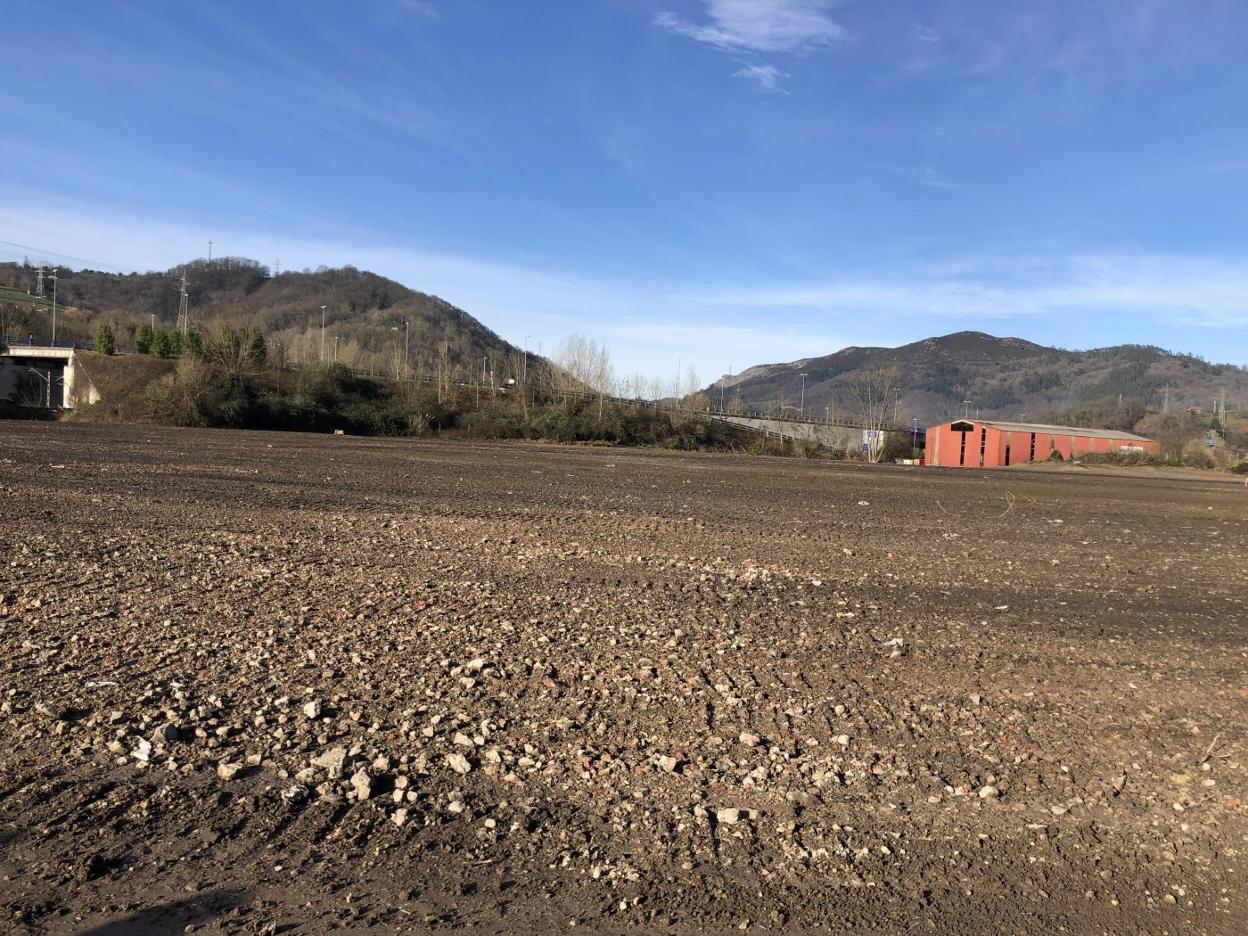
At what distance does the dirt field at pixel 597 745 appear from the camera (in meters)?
3.46

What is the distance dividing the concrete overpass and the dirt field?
7804 cm

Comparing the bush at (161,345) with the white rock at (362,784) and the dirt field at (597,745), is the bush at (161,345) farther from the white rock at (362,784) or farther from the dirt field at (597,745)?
the white rock at (362,784)

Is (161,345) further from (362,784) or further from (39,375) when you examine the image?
(362,784)

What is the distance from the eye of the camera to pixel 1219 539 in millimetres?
17719

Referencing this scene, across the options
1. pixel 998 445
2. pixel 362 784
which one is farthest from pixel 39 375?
pixel 998 445

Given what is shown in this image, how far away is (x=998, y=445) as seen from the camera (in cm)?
8575

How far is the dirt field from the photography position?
11.4 feet

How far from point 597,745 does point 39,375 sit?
9267 centimetres

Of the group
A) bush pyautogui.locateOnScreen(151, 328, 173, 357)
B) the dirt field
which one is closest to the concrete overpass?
bush pyautogui.locateOnScreen(151, 328, 173, 357)

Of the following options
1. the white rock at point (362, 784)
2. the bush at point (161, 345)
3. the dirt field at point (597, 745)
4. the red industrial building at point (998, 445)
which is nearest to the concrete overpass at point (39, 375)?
the bush at point (161, 345)

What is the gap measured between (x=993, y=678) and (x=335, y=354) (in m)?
108

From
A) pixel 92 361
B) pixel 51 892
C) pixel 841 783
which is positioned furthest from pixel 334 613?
pixel 92 361

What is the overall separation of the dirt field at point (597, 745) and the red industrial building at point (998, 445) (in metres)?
79.9

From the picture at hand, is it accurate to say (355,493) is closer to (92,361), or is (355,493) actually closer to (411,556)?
(411,556)
